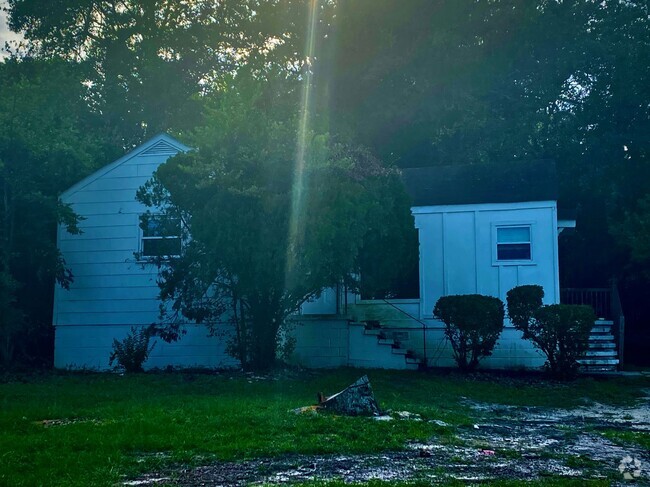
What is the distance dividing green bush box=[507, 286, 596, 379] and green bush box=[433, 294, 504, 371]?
1.52 feet

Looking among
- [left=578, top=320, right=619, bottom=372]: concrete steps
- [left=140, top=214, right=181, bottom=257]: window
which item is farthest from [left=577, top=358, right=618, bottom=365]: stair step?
[left=140, top=214, right=181, bottom=257]: window

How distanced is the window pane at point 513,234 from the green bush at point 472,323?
269 centimetres

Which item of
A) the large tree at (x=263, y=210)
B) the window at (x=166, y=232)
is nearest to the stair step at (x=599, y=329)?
the large tree at (x=263, y=210)

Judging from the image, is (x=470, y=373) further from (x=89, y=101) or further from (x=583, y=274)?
(x=89, y=101)

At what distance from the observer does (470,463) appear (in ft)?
25.8

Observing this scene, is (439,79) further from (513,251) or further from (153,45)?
(513,251)

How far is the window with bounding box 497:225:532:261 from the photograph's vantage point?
1928cm

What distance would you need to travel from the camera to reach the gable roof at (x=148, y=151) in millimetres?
19266

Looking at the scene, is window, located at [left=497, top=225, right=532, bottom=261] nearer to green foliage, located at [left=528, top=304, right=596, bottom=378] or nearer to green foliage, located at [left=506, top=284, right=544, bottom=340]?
green foliage, located at [left=506, top=284, right=544, bottom=340]

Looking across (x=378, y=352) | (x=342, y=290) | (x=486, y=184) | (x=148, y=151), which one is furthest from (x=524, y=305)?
(x=148, y=151)

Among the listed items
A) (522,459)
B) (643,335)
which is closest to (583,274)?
(643,335)

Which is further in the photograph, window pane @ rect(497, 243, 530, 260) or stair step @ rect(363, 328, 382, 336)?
window pane @ rect(497, 243, 530, 260)

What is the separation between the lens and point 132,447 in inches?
330

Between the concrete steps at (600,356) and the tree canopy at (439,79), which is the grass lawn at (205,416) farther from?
the tree canopy at (439,79)
